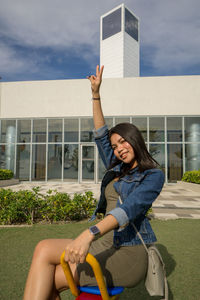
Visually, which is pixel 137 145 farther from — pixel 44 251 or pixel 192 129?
pixel 192 129

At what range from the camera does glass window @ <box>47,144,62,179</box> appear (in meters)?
14.7

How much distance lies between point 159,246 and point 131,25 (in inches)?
4971

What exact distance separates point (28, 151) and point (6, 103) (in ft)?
11.8

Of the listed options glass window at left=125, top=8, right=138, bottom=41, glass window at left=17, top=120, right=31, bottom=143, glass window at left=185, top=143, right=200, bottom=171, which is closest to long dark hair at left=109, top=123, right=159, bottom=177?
glass window at left=185, top=143, right=200, bottom=171

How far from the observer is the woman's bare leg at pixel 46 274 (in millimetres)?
1207

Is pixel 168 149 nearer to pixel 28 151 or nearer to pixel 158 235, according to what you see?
pixel 28 151

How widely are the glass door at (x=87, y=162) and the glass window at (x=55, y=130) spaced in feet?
5.60

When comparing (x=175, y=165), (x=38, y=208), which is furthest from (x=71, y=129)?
(x=38, y=208)

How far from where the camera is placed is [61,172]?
1464 cm

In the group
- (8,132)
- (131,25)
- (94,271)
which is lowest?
(94,271)

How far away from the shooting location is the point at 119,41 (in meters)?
109

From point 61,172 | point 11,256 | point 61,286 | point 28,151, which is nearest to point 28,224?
point 11,256

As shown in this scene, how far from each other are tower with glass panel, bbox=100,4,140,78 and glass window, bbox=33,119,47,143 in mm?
105161

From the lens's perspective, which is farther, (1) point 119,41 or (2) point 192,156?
(1) point 119,41
